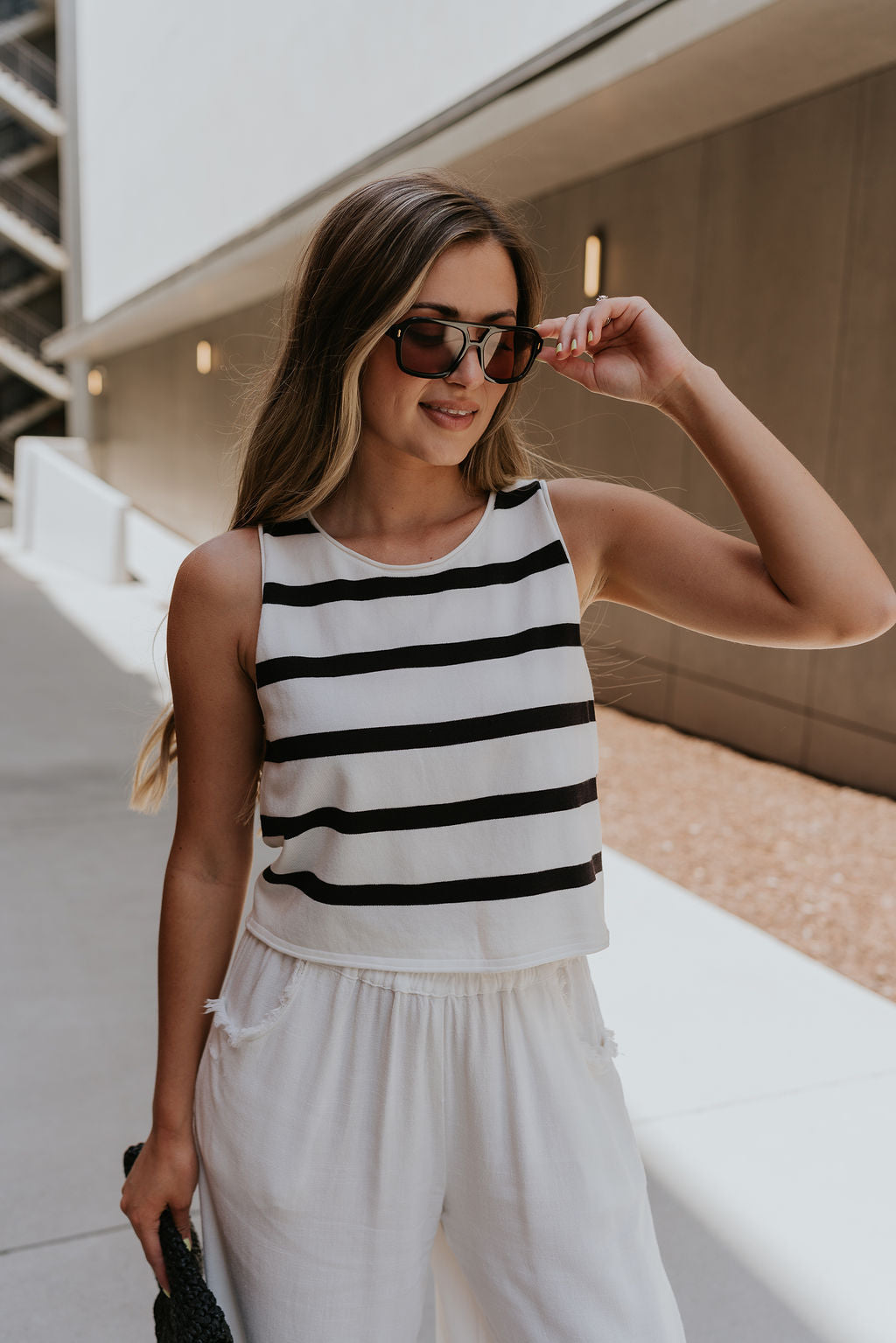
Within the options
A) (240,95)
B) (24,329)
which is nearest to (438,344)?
(240,95)

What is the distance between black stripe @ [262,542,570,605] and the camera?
1398 mm

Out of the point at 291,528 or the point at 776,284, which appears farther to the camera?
the point at 776,284

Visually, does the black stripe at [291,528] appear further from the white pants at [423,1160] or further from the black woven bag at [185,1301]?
the black woven bag at [185,1301]

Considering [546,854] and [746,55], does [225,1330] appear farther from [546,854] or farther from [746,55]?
[746,55]

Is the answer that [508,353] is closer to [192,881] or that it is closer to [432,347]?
[432,347]

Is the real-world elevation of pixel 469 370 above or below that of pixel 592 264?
below

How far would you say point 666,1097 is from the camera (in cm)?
326

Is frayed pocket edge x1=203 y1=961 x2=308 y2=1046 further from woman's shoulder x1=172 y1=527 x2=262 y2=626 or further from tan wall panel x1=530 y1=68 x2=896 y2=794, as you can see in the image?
tan wall panel x1=530 y1=68 x2=896 y2=794

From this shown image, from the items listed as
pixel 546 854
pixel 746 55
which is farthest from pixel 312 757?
pixel 746 55

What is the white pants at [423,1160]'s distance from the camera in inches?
52.6

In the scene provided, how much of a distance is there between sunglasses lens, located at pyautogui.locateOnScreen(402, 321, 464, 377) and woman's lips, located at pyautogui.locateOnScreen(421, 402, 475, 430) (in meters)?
0.06

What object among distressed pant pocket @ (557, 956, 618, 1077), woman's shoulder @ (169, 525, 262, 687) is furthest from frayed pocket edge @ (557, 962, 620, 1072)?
woman's shoulder @ (169, 525, 262, 687)

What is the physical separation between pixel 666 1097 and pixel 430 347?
2496mm

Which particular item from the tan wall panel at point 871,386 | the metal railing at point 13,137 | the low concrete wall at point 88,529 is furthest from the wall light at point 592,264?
the metal railing at point 13,137
